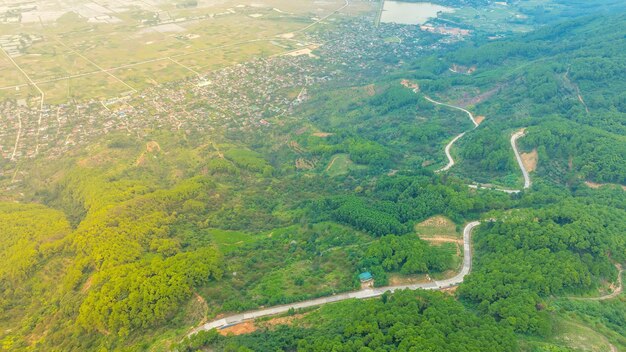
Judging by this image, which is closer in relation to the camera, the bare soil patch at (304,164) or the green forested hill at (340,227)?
the green forested hill at (340,227)

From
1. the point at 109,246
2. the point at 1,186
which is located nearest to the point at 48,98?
the point at 1,186

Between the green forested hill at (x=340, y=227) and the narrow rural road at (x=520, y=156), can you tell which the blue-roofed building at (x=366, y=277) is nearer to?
the green forested hill at (x=340, y=227)

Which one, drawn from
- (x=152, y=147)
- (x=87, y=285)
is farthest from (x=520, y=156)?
(x=152, y=147)

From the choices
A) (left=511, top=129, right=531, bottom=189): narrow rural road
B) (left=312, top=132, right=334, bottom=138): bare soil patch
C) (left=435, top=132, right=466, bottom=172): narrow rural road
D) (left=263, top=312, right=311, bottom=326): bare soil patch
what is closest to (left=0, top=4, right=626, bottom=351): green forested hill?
(left=263, top=312, right=311, bottom=326): bare soil patch

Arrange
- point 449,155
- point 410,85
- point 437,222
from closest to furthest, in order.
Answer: point 437,222 < point 449,155 < point 410,85

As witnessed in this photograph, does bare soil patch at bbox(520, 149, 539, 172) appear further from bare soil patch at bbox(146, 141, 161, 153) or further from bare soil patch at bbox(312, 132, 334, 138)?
bare soil patch at bbox(146, 141, 161, 153)

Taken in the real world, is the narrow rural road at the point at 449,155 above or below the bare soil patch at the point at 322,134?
above

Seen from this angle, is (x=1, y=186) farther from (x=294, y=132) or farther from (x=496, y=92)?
(x=496, y=92)

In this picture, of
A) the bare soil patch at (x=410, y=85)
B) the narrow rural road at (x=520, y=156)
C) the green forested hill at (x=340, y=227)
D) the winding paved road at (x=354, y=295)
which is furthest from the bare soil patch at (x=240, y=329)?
the bare soil patch at (x=410, y=85)

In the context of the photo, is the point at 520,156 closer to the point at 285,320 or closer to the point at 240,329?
the point at 285,320
